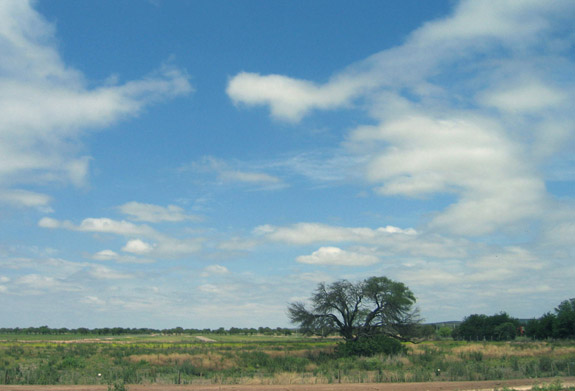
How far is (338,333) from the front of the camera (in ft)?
182

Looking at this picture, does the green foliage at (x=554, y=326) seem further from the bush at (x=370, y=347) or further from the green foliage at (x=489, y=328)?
the bush at (x=370, y=347)

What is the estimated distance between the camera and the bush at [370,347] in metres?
49.2

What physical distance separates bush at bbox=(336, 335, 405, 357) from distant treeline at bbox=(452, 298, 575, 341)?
51.9 metres

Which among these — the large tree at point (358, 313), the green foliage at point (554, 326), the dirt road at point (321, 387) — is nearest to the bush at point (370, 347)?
the large tree at point (358, 313)

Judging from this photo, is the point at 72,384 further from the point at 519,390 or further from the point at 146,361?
the point at 519,390

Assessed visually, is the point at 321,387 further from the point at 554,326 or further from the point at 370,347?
the point at 554,326

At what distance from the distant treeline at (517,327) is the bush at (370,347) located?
170 ft

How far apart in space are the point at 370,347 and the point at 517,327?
80341 millimetres

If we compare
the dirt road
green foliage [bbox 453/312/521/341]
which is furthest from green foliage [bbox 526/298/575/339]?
the dirt road

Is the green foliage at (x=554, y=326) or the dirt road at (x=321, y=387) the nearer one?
the dirt road at (x=321, y=387)

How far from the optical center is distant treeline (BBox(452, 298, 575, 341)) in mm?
88188

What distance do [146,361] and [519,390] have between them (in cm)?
3322

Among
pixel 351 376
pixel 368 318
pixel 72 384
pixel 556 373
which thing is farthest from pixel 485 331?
pixel 72 384

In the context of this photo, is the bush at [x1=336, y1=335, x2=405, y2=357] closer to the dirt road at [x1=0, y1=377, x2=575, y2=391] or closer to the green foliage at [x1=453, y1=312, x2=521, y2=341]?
the dirt road at [x1=0, y1=377, x2=575, y2=391]
